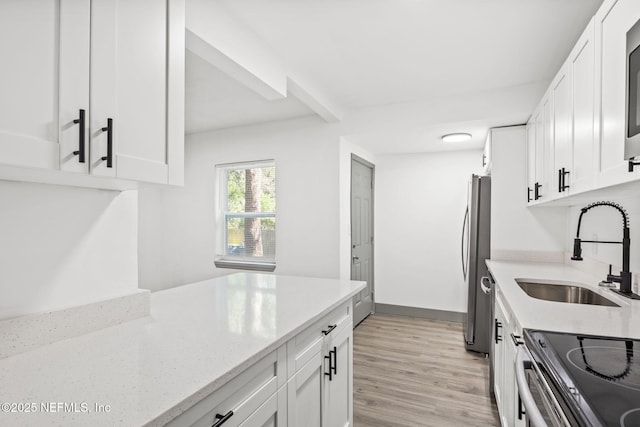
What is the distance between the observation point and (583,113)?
162 centimetres

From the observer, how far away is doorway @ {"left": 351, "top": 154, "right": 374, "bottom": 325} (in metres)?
3.97

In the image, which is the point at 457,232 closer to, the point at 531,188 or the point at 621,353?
the point at 531,188

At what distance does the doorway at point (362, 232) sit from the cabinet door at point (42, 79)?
10.4 feet

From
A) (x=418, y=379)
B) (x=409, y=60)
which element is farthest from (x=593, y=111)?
(x=418, y=379)

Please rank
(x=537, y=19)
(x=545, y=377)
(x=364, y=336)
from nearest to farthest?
(x=545, y=377), (x=537, y=19), (x=364, y=336)

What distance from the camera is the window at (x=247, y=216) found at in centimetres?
401

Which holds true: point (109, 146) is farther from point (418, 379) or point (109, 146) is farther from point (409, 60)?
point (418, 379)

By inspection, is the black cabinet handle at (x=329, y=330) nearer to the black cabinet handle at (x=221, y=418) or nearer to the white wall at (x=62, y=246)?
the black cabinet handle at (x=221, y=418)

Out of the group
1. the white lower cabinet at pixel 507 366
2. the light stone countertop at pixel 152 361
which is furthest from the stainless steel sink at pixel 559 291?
the light stone countertop at pixel 152 361

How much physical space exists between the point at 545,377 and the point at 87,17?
1625mm

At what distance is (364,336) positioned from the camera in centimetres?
368

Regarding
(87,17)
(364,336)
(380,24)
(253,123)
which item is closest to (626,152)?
(380,24)

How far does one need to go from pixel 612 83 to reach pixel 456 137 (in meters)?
2.19

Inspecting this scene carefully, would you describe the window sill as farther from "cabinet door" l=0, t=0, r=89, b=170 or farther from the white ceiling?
"cabinet door" l=0, t=0, r=89, b=170
